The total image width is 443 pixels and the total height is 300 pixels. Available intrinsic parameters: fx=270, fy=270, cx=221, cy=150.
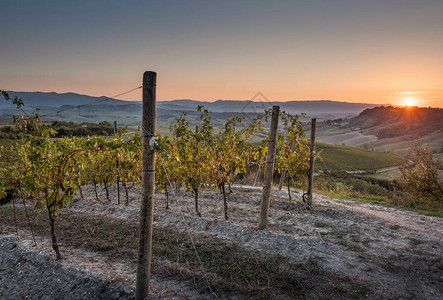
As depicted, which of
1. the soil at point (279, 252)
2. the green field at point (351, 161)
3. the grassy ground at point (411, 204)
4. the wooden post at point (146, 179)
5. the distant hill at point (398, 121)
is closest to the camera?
the wooden post at point (146, 179)

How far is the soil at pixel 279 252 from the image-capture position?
5465 millimetres

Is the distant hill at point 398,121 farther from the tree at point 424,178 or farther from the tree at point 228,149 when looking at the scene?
the tree at point 228,149

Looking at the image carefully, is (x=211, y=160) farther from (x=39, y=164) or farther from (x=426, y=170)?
(x=426, y=170)

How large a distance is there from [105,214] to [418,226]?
1218cm

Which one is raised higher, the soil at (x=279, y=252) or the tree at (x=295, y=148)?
the tree at (x=295, y=148)

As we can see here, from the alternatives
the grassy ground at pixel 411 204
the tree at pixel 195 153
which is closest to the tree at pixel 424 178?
the grassy ground at pixel 411 204

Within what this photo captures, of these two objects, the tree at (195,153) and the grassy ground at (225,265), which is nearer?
the grassy ground at (225,265)

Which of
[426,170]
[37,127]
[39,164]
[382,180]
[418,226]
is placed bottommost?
[382,180]

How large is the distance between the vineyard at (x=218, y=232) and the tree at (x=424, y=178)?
14.1 feet

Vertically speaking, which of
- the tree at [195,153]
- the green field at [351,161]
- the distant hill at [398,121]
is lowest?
the green field at [351,161]

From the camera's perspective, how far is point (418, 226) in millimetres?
9984

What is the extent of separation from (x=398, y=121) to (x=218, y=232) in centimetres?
14874

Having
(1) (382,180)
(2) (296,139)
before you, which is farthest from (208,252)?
(1) (382,180)

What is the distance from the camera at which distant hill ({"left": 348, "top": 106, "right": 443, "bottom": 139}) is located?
10644 cm
